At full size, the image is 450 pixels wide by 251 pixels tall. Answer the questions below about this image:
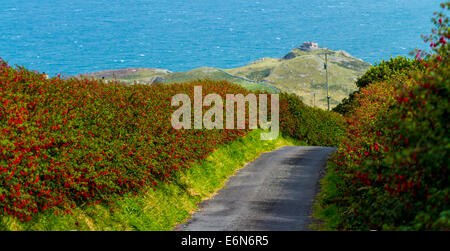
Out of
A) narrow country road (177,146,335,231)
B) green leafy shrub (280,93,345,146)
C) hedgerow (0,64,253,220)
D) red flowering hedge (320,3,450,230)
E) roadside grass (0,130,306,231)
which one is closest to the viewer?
red flowering hedge (320,3,450,230)

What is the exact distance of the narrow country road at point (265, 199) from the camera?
15047 millimetres

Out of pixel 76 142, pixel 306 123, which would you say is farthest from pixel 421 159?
pixel 306 123

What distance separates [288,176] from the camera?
21812 millimetres

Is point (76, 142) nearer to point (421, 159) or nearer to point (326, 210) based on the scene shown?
point (326, 210)

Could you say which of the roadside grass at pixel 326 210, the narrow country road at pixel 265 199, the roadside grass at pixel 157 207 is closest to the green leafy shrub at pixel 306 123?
the narrow country road at pixel 265 199

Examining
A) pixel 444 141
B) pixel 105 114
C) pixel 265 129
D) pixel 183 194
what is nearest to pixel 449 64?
pixel 444 141

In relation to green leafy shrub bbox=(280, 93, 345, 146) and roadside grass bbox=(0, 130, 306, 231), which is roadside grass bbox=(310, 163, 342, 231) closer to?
roadside grass bbox=(0, 130, 306, 231)

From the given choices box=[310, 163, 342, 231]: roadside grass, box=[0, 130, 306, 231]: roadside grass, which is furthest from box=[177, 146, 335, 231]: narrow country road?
box=[0, 130, 306, 231]: roadside grass

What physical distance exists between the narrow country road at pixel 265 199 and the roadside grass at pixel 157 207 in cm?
47

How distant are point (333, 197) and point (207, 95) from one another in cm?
962

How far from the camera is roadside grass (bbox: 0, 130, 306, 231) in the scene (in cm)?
1166

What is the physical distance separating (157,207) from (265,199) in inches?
175

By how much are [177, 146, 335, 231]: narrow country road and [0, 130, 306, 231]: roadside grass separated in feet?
1.54
